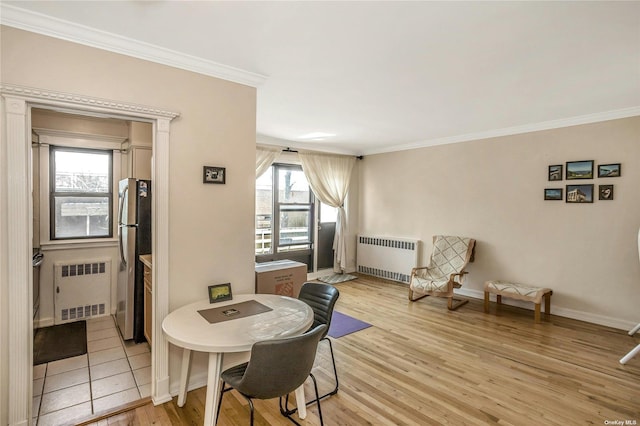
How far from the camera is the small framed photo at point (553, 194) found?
4110mm

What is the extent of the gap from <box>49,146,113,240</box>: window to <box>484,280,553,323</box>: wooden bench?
16.3ft

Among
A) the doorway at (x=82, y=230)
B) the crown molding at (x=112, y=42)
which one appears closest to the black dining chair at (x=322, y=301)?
the doorway at (x=82, y=230)

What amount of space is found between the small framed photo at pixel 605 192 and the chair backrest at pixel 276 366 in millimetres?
4067

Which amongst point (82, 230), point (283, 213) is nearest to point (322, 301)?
point (82, 230)

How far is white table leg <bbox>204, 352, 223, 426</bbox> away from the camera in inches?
72.6

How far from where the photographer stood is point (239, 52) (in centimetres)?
231

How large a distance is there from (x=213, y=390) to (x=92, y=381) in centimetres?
144

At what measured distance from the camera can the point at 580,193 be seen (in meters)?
3.96

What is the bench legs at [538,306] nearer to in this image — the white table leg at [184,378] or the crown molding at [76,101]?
the white table leg at [184,378]

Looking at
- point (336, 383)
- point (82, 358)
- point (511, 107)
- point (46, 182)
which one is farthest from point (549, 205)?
point (46, 182)

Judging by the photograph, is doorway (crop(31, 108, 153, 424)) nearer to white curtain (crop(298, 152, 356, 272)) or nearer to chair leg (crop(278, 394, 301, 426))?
chair leg (crop(278, 394, 301, 426))

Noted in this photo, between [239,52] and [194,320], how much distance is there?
1.88 metres

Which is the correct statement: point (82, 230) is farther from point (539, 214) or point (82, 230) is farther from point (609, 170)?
point (609, 170)

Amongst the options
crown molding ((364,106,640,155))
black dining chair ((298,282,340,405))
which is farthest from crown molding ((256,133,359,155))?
black dining chair ((298,282,340,405))
